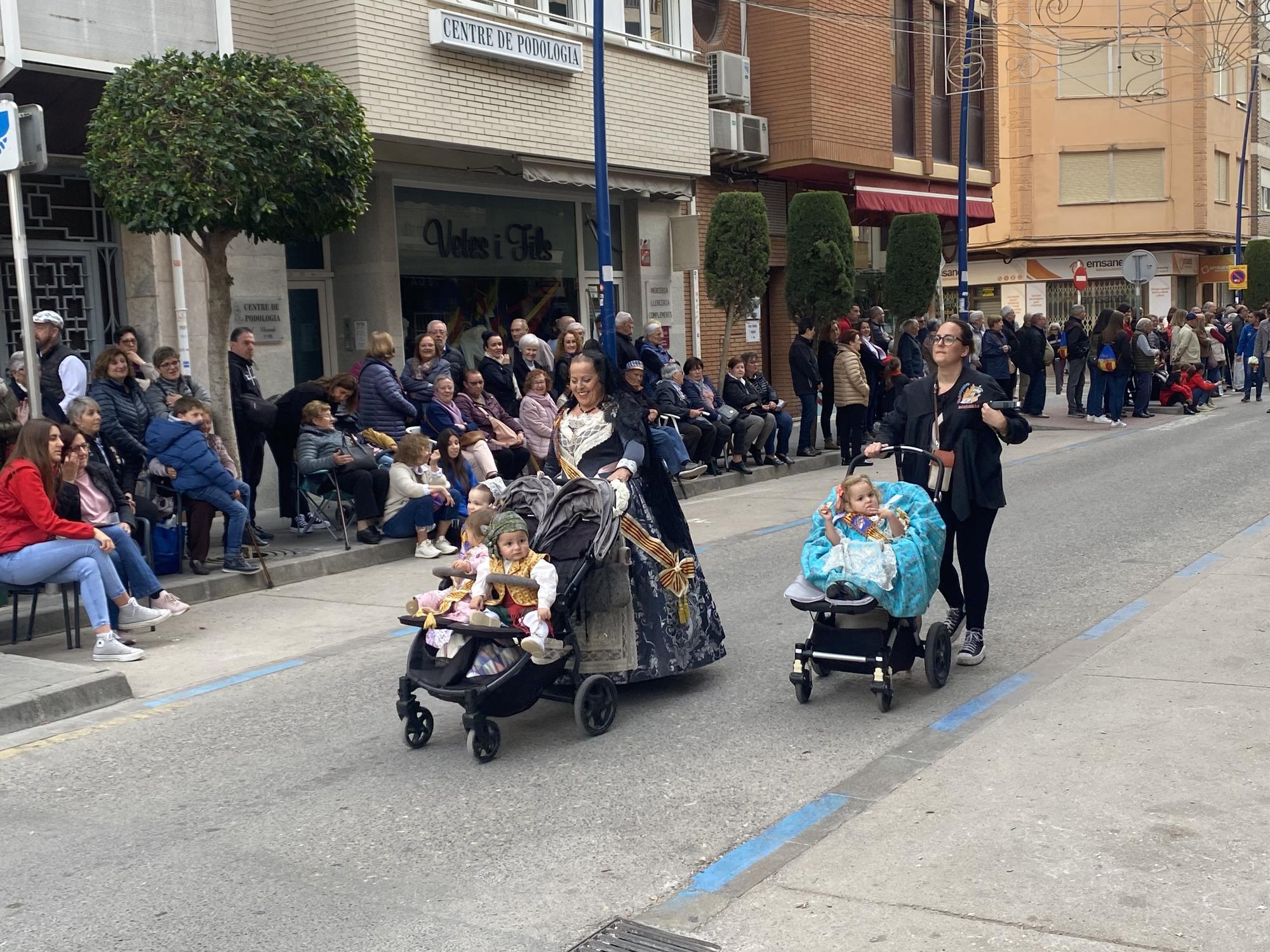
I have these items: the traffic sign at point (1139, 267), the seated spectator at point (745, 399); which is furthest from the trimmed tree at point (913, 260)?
the traffic sign at point (1139, 267)

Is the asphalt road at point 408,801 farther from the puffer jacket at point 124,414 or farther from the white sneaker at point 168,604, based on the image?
the puffer jacket at point 124,414

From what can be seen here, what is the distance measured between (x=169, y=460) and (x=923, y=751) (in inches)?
256

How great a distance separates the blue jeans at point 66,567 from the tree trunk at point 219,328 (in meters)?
3.28

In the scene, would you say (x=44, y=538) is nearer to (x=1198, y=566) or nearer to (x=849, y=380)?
(x=1198, y=566)

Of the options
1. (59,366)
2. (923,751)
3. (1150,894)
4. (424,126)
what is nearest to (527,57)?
(424,126)

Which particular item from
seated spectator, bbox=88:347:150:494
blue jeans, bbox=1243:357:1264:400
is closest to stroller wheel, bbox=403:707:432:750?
seated spectator, bbox=88:347:150:494

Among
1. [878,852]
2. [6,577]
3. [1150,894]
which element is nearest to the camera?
[1150,894]

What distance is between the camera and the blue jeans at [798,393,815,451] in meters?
18.4

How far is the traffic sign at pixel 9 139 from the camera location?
8.76 metres

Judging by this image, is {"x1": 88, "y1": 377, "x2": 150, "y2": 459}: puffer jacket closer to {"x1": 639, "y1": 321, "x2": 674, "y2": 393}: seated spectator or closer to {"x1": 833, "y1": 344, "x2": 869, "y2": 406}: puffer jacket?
{"x1": 639, "y1": 321, "x2": 674, "y2": 393}: seated spectator

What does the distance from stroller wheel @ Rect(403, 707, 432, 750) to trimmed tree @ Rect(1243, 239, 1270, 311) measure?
44031mm

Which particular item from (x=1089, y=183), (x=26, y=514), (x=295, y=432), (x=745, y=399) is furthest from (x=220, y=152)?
(x=1089, y=183)

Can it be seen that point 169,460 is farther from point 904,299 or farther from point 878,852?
point 904,299

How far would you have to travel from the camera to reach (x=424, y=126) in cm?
1533
